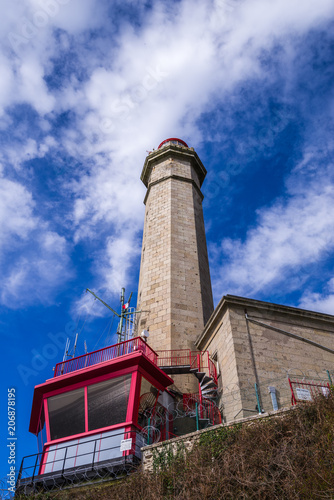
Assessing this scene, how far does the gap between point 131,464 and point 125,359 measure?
112 inches

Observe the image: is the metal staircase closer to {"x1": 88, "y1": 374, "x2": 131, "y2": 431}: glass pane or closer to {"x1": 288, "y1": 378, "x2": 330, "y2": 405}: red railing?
{"x1": 288, "y1": 378, "x2": 330, "y2": 405}: red railing

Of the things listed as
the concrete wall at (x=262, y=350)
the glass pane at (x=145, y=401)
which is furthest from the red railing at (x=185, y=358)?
the glass pane at (x=145, y=401)

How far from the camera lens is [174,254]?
22.0 m

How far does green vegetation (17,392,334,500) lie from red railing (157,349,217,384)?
20.2 ft

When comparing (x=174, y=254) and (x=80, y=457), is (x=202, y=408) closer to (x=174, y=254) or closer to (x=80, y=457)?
(x=80, y=457)

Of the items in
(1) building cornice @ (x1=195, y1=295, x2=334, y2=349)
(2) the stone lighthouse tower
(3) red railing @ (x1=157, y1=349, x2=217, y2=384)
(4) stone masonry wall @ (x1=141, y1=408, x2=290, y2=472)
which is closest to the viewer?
(4) stone masonry wall @ (x1=141, y1=408, x2=290, y2=472)

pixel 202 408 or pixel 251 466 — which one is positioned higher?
pixel 202 408

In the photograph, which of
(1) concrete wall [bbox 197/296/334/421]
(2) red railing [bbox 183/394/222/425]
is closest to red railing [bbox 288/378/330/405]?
(1) concrete wall [bbox 197/296/334/421]

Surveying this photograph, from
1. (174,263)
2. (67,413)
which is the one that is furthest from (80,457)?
(174,263)

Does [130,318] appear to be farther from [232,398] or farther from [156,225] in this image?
[232,398]

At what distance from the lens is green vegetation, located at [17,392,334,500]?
8883 millimetres

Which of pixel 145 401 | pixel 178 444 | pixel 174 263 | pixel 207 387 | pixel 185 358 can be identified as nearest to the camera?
pixel 178 444

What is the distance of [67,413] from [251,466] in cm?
589

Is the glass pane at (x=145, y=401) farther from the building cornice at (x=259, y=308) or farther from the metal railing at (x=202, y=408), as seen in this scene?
the building cornice at (x=259, y=308)
